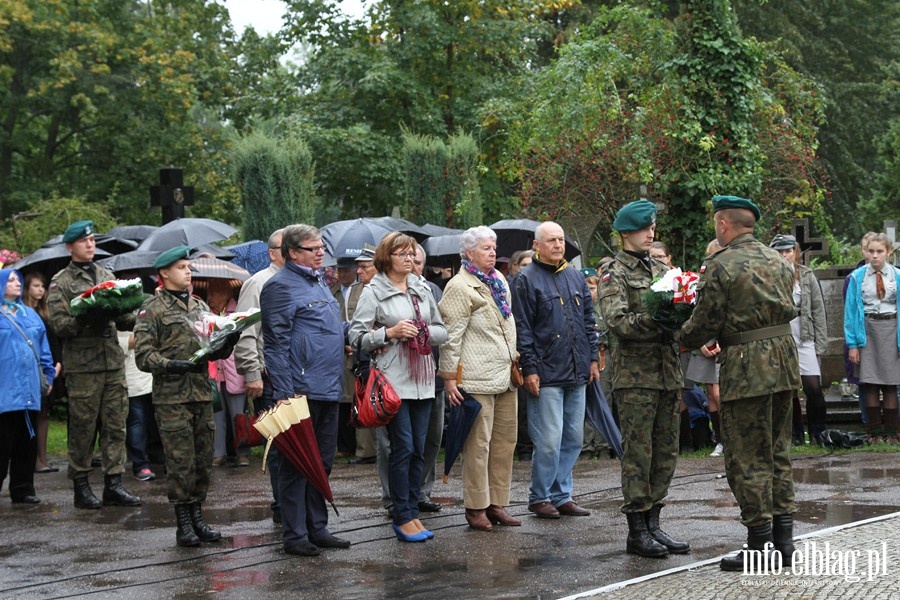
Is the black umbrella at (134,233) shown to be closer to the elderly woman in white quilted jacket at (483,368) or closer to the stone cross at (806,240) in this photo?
the stone cross at (806,240)

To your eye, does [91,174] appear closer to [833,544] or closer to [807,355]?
[807,355]

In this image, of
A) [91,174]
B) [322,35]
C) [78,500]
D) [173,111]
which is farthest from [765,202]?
[91,174]

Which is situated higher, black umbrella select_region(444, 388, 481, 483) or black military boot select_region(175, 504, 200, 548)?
black umbrella select_region(444, 388, 481, 483)

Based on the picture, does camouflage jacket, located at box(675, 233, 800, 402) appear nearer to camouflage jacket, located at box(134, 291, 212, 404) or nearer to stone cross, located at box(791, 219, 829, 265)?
camouflage jacket, located at box(134, 291, 212, 404)

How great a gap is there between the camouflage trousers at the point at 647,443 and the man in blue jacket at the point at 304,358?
197cm

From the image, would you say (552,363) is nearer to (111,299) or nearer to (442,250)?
(111,299)

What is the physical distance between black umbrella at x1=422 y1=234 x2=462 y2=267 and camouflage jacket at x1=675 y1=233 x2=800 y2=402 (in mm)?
9023

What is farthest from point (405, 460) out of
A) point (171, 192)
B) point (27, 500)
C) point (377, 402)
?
point (171, 192)

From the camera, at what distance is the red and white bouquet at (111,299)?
35.1 ft

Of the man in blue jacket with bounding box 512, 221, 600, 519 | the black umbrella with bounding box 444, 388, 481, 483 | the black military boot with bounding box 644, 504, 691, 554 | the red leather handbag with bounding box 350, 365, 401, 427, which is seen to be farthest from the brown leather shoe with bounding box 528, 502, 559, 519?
the red leather handbag with bounding box 350, 365, 401, 427

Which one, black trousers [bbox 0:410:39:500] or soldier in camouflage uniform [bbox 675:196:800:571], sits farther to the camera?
black trousers [bbox 0:410:39:500]

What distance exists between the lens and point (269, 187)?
66.9 ft

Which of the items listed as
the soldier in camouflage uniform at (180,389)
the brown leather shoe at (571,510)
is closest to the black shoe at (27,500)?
the soldier in camouflage uniform at (180,389)

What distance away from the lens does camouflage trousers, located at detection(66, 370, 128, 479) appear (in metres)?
11.3
